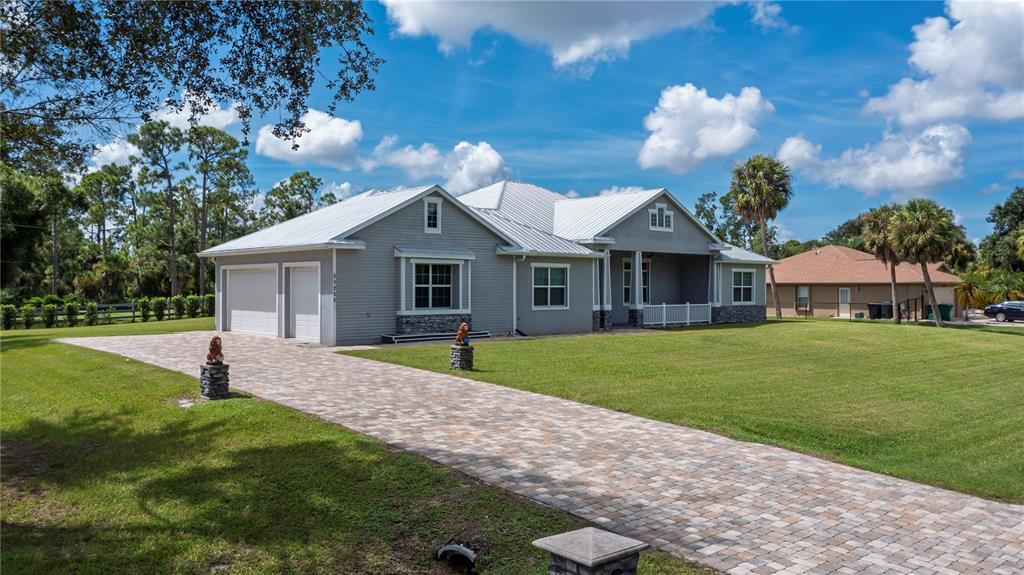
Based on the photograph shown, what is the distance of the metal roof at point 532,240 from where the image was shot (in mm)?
24278

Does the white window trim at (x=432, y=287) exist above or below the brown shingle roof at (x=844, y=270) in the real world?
below

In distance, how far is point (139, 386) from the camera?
12812 mm

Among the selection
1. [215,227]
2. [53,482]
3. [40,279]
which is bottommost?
[53,482]

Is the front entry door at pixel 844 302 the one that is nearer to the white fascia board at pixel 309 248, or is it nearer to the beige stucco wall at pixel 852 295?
the beige stucco wall at pixel 852 295

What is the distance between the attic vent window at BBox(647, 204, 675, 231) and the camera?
29438 millimetres

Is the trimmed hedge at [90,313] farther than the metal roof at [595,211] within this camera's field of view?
Yes

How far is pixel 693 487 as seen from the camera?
7.02 metres

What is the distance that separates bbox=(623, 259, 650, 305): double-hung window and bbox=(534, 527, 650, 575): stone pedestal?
1023 inches

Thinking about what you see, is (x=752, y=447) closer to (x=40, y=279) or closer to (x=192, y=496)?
(x=192, y=496)

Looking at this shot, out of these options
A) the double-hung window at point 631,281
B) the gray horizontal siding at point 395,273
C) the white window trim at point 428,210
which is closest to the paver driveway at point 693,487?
the gray horizontal siding at point 395,273

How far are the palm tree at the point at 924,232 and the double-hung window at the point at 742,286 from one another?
7044mm

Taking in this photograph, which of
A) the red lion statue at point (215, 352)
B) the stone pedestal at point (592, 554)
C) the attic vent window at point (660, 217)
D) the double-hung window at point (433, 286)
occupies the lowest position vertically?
the stone pedestal at point (592, 554)

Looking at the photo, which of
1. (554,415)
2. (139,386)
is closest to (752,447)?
(554,415)

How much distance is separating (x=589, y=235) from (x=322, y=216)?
10107 mm
